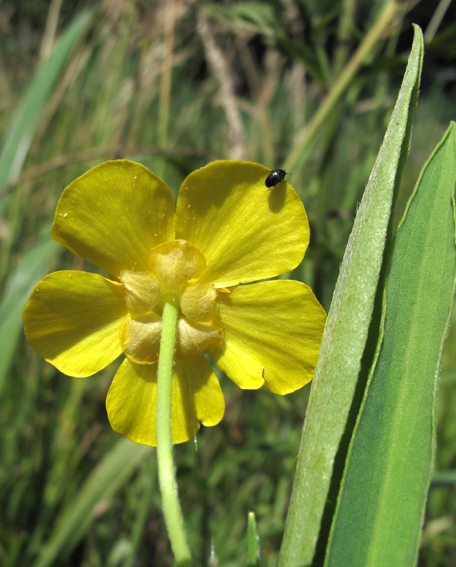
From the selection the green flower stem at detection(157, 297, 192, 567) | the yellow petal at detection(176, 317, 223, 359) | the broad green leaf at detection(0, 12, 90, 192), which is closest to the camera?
the green flower stem at detection(157, 297, 192, 567)

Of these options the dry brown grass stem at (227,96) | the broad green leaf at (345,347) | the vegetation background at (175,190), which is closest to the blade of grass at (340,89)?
the vegetation background at (175,190)

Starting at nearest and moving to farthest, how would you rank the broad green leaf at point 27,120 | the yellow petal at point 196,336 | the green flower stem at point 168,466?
the green flower stem at point 168,466
the yellow petal at point 196,336
the broad green leaf at point 27,120

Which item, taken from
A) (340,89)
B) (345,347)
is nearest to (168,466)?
(345,347)

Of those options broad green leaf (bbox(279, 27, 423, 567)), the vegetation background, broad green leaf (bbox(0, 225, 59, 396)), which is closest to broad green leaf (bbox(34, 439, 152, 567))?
the vegetation background

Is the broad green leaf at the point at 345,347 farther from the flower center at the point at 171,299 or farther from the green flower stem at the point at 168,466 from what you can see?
the flower center at the point at 171,299

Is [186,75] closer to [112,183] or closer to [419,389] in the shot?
[112,183]

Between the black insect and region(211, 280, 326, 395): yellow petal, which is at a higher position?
the black insect

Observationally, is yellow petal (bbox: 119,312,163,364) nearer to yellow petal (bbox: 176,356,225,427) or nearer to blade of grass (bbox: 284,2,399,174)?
yellow petal (bbox: 176,356,225,427)
